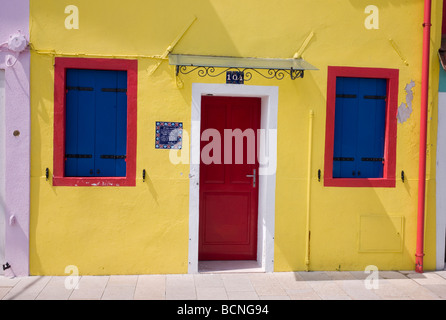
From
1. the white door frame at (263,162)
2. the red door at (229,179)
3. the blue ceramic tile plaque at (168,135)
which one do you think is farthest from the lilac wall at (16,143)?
the red door at (229,179)

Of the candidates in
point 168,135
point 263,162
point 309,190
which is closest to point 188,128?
point 168,135

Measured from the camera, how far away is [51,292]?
204 inches

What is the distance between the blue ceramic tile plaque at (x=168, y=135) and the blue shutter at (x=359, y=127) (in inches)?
86.9

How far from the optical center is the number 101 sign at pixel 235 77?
5.88 m

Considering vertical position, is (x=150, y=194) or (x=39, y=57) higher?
(x=39, y=57)

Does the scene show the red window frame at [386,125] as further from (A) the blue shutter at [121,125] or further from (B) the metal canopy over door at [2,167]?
(B) the metal canopy over door at [2,167]

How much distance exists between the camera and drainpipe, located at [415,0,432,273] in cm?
603

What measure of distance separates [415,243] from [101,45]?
5.17 metres

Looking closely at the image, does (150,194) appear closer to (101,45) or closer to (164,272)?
(164,272)

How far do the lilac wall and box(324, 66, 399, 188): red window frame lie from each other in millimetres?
4022

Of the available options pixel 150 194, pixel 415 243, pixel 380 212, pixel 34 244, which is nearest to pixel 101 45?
pixel 150 194

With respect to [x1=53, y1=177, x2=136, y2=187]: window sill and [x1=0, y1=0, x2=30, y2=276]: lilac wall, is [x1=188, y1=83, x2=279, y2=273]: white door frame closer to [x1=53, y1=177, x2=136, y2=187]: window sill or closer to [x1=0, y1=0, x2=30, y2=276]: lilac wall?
[x1=53, y1=177, x2=136, y2=187]: window sill

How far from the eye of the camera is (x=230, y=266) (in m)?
6.18

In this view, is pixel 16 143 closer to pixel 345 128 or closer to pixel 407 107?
pixel 345 128
